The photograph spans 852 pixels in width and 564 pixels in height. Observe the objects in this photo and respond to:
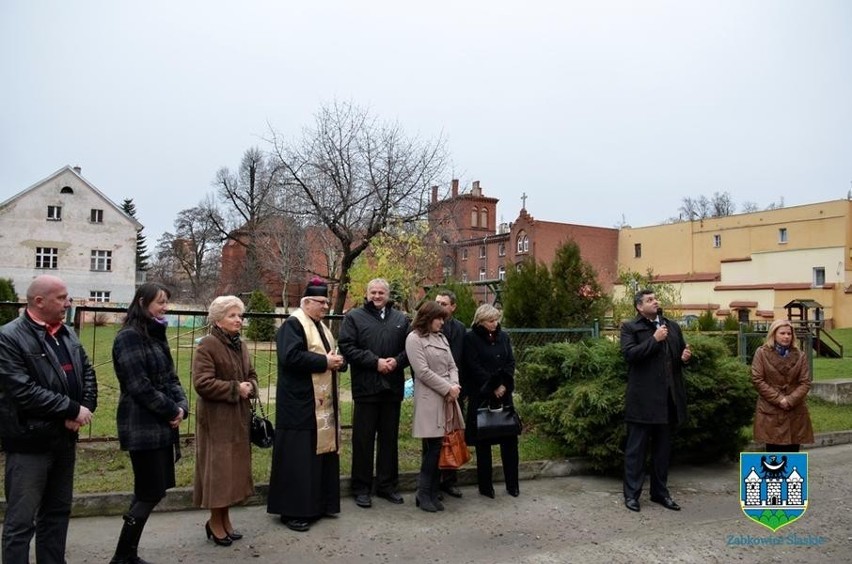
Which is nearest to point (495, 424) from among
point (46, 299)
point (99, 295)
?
point (46, 299)

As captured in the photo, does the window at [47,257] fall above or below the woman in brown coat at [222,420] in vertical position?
above

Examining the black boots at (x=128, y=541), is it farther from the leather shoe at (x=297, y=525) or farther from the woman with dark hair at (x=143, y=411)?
the leather shoe at (x=297, y=525)

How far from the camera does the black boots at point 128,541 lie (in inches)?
179

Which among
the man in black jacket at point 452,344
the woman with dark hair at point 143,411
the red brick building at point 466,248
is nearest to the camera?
the woman with dark hair at point 143,411

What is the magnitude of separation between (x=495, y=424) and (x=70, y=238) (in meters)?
48.0

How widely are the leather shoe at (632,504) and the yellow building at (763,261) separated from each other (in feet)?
111

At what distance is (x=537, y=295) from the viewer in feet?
41.4

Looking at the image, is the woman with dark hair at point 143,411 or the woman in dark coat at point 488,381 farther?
the woman in dark coat at point 488,381

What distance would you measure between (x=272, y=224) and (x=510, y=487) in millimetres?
33167

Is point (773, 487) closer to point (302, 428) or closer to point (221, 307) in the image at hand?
point (302, 428)

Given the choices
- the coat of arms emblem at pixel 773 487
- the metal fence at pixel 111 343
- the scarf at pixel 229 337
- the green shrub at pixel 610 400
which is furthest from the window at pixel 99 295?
the coat of arms emblem at pixel 773 487

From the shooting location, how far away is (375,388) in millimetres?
6254

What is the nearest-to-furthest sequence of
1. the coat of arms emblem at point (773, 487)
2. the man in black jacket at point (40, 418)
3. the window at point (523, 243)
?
the man in black jacket at point (40, 418) < the coat of arms emblem at point (773, 487) < the window at point (523, 243)

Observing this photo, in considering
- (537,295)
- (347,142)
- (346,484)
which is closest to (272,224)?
(347,142)
